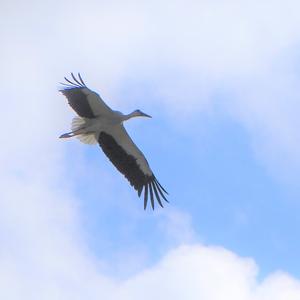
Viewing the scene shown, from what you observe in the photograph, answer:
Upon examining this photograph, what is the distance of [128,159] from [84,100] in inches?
71.9

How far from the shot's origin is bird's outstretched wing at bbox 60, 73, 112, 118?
42688mm

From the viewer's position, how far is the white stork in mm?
42750

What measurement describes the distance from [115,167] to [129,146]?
592 mm

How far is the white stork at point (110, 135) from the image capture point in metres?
42.8

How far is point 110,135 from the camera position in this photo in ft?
142

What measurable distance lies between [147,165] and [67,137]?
1989 millimetres

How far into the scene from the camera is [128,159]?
4353cm

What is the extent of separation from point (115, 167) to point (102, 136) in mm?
→ 772

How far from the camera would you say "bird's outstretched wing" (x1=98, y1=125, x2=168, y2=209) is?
4322cm

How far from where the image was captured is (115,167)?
142 ft

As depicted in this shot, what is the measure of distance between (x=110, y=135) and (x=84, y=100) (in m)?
1.14

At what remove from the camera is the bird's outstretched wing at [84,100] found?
4269 cm

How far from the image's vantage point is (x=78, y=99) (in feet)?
140

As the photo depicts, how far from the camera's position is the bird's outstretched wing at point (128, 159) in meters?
43.2
